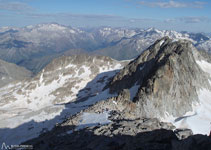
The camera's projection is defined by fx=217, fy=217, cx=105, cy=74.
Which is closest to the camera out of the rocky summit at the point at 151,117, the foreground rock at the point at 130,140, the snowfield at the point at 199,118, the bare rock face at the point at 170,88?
the foreground rock at the point at 130,140

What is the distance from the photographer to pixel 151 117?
45125 millimetres

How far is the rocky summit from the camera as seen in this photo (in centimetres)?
1864

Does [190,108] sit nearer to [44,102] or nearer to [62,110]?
[62,110]

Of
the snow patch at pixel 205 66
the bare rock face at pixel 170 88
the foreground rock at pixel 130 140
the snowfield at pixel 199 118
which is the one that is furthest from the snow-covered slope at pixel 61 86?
the foreground rock at pixel 130 140

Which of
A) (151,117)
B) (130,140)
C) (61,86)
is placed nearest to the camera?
(130,140)

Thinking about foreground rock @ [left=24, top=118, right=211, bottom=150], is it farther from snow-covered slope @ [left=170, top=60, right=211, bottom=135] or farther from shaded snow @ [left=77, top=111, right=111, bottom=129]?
snow-covered slope @ [left=170, top=60, right=211, bottom=135]

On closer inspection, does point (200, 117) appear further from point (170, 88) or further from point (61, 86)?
point (61, 86)

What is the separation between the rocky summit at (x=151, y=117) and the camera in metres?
18.6

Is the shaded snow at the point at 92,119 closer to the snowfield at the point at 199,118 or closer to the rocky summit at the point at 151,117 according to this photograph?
the rocky summit at the point at 151,117

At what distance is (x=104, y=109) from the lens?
38594 millimetres

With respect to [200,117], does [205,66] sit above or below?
above

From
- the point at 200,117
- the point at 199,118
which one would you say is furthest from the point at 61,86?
the point at 199,118

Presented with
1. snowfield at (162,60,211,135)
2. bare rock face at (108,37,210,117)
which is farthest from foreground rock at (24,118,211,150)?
snowfield at (162,60,211,135)

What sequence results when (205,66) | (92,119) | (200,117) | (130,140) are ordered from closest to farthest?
(130,140), (92,119), (200,117), (205,66)
